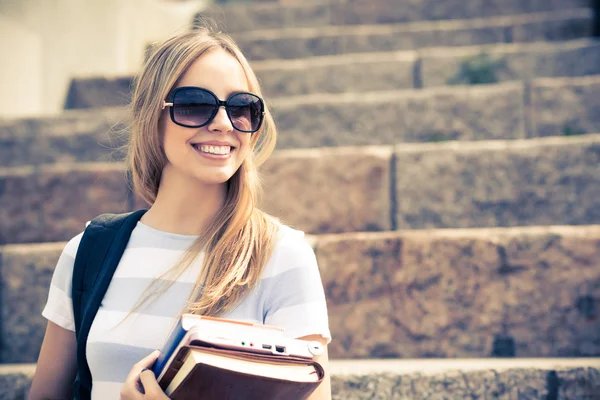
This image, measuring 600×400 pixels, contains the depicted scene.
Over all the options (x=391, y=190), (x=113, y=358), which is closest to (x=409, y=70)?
A: (x=391, y=190)

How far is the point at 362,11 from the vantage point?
18.7 ft

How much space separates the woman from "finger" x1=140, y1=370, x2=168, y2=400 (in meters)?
0.20

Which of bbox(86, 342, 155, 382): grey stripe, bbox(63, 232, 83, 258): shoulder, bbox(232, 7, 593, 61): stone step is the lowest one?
bbox(86, 342, 155, 382): grey stripe

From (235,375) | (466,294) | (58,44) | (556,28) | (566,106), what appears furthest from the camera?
(556,28)

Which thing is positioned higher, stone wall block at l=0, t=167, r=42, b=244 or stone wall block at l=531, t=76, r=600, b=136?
stone wall block at l=531, t=76, r=600, b=136

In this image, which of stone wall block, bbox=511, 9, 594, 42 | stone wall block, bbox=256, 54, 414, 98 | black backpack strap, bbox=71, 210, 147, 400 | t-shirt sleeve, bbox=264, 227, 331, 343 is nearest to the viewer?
t-shirt sleeve, bbox=264, 227, 331, 343

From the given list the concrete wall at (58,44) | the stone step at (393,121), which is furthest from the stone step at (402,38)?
the stone step at (393,121)

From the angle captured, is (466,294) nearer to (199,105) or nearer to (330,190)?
(330,190)

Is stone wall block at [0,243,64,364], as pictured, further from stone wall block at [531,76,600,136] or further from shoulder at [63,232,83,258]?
stone wall block at [531,76,600,136]

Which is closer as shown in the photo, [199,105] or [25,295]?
[199,105]

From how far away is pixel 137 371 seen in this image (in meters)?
1.21

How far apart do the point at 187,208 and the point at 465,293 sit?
4.21 feet

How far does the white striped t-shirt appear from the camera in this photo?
4.47ft

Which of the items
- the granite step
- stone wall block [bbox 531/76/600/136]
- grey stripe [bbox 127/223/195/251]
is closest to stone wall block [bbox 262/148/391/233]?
the granite step
